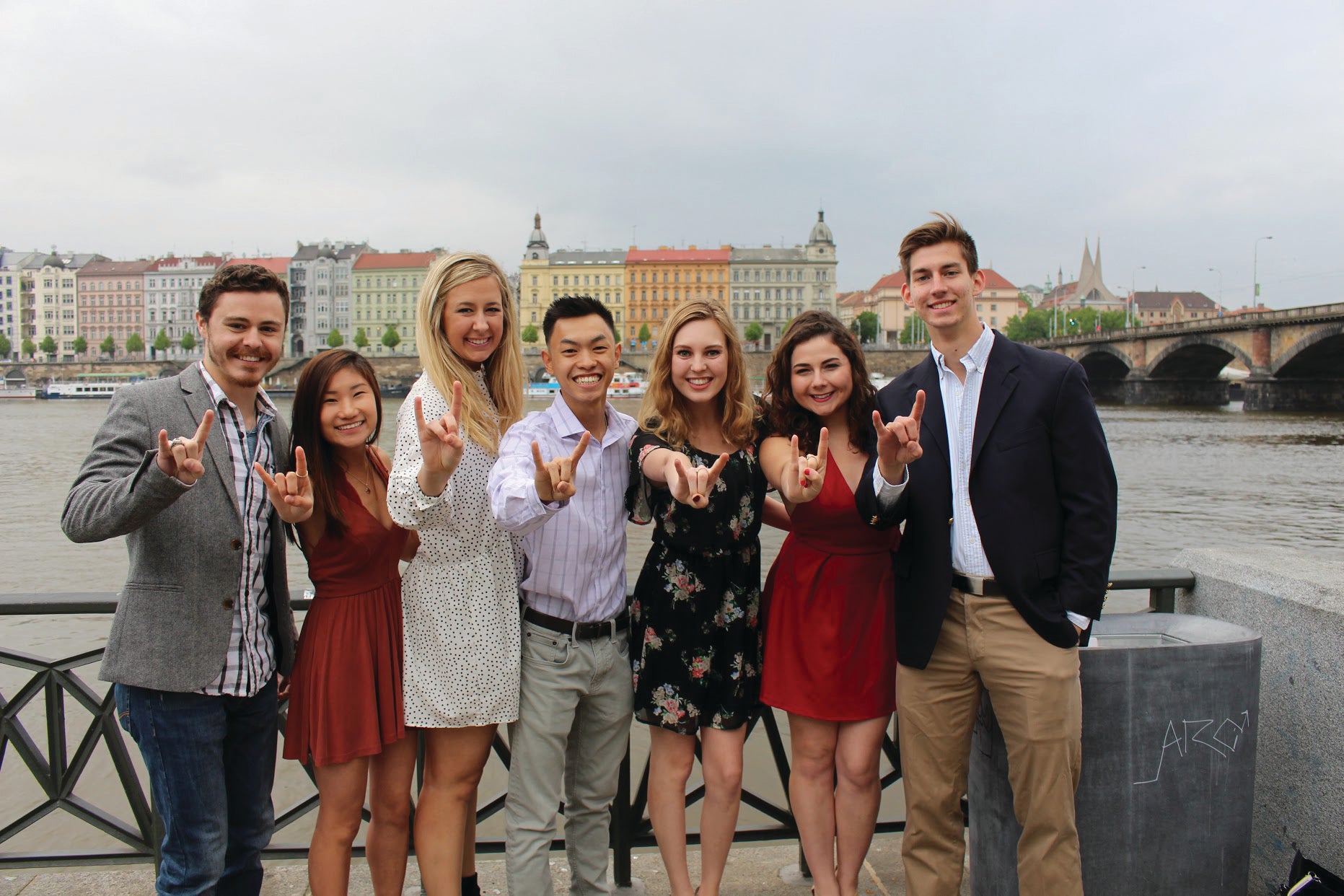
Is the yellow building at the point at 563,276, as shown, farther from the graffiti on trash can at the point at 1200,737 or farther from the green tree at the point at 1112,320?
the graffiti on trash can at the point at 1200,737

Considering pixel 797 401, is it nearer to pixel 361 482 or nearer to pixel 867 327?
pixel 361 482

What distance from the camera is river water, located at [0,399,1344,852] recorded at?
16.9 feet

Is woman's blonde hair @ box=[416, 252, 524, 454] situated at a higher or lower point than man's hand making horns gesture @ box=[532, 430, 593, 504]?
higher

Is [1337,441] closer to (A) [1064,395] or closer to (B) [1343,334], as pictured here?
(B) [1343,334]

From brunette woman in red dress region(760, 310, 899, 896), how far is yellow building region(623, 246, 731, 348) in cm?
8258

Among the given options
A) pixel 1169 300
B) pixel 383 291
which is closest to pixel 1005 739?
→ pixel 383 291

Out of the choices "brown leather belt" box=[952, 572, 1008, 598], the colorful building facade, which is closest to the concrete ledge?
"brown leather belt" box=[952, 572, 1008, 598]

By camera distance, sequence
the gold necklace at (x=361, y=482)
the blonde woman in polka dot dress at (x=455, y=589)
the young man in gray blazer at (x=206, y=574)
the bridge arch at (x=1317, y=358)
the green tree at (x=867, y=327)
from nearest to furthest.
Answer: the young man in gray blazer at (x=206, y=574), the blonde woman in polka dot dress at (x=455, y=589), the gold necklace at (x=361, y=482), the bridge arch at (x=1317, y=358), the green tree at (x=867, y=327)

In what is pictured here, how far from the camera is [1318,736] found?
217 cm

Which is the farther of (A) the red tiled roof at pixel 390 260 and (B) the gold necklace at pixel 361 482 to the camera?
(A) the red tiled roof at pixel 390 260

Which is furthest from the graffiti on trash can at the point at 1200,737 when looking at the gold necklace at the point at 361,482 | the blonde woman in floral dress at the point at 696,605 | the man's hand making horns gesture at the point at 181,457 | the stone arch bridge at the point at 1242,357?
the stone arch bridge at the point at 1242,357

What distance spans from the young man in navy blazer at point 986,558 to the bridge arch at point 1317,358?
122 feet

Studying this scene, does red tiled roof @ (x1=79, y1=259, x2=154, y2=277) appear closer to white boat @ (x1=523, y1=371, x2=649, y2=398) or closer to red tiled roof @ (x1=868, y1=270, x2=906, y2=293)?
white boat @ (x1=523, y1=371, x2=649, y2=398)

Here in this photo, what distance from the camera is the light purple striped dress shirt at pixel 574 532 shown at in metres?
2.11
